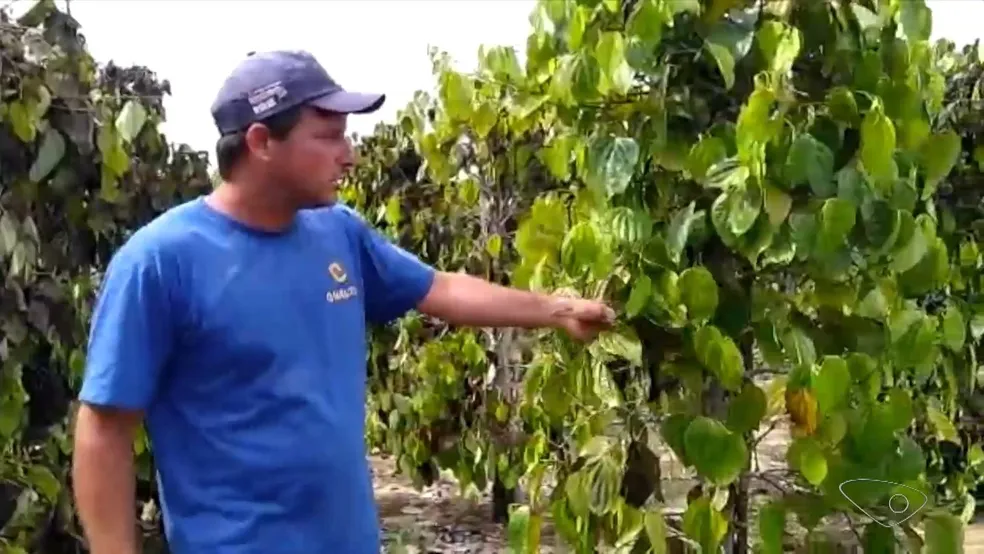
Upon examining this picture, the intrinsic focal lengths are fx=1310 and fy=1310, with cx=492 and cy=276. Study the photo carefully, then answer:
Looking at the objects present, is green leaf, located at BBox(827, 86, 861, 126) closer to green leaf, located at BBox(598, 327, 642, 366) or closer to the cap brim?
green leaf, located at BBox(598, 327, 642, 366)

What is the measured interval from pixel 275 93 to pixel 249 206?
0.43ft

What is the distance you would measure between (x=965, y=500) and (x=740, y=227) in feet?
7.39

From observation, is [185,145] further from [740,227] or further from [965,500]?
[965,500]

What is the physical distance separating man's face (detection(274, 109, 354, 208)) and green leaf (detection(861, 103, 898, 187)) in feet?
1.94

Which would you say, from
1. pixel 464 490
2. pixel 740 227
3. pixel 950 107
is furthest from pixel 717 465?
pixel 464 490

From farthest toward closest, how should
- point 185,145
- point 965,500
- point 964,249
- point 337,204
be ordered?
point 965,500 < point 964,249 < point 185,145 < point 337,204

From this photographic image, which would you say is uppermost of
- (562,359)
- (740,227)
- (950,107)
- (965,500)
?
(950,107)

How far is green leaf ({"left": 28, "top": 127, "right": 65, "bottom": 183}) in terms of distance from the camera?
2248 mm

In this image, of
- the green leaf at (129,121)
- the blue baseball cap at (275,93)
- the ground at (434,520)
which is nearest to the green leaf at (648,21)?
the blue baseball cap at (275,93)

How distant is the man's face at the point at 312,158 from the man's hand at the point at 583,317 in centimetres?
36

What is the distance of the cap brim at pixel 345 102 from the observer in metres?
1.45

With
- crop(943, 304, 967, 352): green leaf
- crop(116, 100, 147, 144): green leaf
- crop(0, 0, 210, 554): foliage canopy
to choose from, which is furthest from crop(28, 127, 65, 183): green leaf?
crop(943, 304, 967, 352): green leaf

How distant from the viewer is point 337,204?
64.2 inches

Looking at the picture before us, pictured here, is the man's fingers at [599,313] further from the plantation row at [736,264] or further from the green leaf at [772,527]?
the green leaf at [772,527]
